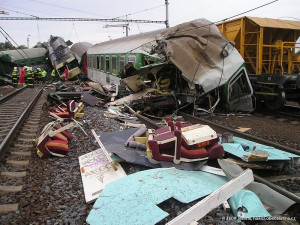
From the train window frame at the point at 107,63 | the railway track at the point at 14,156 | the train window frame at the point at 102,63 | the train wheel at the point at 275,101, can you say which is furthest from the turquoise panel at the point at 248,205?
the train window frame at the point at 102,63

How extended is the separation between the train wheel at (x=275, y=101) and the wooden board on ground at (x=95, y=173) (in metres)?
7.34

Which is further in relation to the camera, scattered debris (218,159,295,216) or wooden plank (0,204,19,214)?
wooden plank (0,204,19,214)

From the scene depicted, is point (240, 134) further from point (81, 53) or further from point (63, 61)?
point (63, 61)

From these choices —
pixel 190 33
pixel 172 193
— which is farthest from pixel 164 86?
pixel 172 193

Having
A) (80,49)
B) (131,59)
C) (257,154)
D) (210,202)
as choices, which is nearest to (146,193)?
(210,202)

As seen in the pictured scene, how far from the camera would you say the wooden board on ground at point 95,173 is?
362 cm

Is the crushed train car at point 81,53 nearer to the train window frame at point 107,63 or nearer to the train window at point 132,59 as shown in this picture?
the train window frame at point 107,63

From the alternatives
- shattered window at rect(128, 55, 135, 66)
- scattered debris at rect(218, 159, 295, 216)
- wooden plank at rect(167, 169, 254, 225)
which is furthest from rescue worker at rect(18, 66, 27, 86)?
wooden plank at rect(167, 169, 254, 225)

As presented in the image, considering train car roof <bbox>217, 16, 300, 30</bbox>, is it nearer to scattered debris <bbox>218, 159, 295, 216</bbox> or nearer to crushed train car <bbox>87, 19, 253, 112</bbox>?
crushed train car <bbox>87, 19, 253, 112</bbox>

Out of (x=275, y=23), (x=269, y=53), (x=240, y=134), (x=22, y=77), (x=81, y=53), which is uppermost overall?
(x=275, y=23)

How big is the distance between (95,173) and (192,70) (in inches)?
224

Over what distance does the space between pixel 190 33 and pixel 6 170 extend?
756 centimetres

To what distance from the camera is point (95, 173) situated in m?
4.13

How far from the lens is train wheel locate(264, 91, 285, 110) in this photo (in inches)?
369
